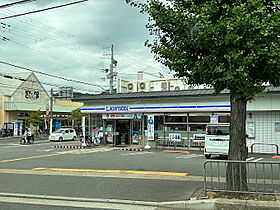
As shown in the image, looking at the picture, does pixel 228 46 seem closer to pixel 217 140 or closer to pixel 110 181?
pixel 110 181

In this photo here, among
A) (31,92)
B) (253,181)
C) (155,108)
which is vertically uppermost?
(31,92)

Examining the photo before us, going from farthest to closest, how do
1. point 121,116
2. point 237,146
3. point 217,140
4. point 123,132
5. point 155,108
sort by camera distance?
point 123,132, point 121,116, point 155,108, point 217,140, point 237,146

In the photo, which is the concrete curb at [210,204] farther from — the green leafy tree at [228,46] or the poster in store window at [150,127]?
the poster in store window at [150,127]

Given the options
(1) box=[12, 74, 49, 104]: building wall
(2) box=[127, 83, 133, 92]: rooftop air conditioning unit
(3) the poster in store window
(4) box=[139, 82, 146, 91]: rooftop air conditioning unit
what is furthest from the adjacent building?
(3) the poster in store window

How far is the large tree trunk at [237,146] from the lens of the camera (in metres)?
7.49

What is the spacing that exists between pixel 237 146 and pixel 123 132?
1912 centimetres

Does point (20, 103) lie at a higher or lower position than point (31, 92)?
lower

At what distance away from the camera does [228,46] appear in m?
6.91

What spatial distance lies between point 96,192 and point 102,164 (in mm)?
5943

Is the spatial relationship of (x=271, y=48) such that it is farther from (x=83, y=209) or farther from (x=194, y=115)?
(x=194, y=115)

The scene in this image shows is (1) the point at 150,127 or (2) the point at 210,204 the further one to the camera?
(1) the point at 150,127

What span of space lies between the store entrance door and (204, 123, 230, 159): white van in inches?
420

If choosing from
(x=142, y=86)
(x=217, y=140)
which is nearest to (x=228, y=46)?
(x=217, y=140)

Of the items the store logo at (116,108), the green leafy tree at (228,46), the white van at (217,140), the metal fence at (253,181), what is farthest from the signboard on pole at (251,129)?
the green leafy tree at (228,46)
